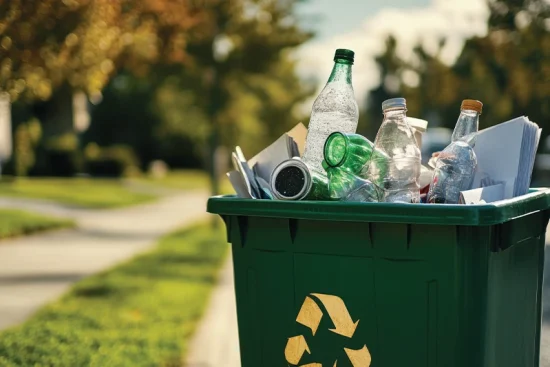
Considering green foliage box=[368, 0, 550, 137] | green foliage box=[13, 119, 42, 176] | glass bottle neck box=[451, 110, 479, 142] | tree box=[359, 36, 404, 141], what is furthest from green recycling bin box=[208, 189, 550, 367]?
tree box=[359, 36, 404, 141]

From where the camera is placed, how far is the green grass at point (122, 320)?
4.70 metres

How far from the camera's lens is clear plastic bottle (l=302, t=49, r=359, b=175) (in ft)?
10.4

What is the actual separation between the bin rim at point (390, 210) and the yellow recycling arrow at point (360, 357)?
0.47m

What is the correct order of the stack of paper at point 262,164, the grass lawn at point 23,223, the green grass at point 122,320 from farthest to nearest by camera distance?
the grass lawn at point 23,223 → the green grass at point 122,320 → the stack of paper at point 262,164

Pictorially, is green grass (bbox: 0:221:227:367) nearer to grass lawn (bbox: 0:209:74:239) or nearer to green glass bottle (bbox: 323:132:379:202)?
green glass bottle (bbox: 323:132:379:202)

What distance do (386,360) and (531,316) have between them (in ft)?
2.81

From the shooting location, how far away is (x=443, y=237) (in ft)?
8.54

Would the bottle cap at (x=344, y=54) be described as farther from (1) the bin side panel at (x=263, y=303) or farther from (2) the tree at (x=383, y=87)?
(2) the tree at (x=383, y=87)

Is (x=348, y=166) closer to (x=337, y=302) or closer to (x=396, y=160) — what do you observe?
(x=396, y=160)

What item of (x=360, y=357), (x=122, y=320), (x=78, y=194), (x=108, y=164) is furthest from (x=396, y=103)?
(x=108, y=164)

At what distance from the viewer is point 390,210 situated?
2.63 metres

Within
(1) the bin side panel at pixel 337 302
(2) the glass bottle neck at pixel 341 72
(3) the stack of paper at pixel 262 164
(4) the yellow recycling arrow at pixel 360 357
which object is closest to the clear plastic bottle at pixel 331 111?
(2) the glass bottle neck at pixel 341 72

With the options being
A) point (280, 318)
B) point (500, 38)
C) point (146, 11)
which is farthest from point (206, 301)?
point (500, 38)

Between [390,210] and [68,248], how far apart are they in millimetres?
7738
